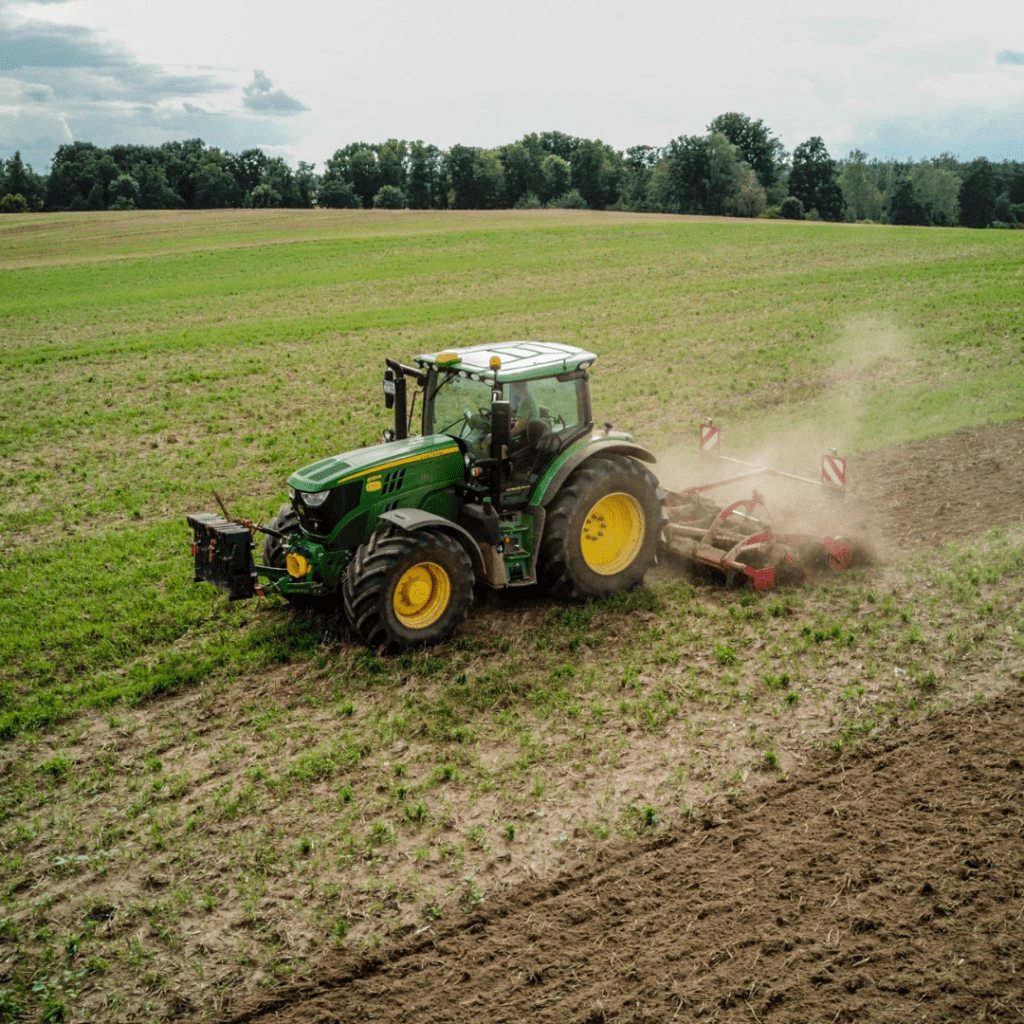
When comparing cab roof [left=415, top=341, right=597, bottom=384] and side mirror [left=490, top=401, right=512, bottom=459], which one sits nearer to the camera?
side mirror [left=490, top=401, right=512, bottom=459]

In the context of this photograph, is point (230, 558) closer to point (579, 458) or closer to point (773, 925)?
point (579, 458)

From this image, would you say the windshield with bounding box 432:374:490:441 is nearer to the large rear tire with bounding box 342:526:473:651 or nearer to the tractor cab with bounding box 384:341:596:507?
the tractor cab with bounding box 384:341:596:507

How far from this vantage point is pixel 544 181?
4331 inches

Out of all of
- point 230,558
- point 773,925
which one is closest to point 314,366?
point 230,558

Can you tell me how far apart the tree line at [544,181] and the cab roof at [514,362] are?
3244 inches

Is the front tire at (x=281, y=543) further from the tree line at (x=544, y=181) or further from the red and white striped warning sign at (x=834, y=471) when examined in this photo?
the tree line at (x=544, y=181)

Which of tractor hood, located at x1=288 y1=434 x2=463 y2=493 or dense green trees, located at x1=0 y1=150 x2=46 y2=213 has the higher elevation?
dense green trees, located at x1=0 y1=150 x2=46 y2=213

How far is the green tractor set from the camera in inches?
328

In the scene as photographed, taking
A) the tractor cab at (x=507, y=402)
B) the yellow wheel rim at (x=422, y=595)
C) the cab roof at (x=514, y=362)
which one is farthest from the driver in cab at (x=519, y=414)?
the yellow wheel rim at (x=422, y=595)

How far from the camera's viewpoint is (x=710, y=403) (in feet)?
59.3

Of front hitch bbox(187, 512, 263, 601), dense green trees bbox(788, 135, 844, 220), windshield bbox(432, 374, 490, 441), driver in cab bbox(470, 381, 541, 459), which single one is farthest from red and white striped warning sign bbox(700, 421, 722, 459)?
dense green trees bbox(788, 135, 844, 220)

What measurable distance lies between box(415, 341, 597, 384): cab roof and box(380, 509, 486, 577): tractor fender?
57.0 inches

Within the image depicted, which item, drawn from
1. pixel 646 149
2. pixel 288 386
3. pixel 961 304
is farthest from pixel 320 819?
pixel 646 149

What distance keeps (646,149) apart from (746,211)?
53320 mm
